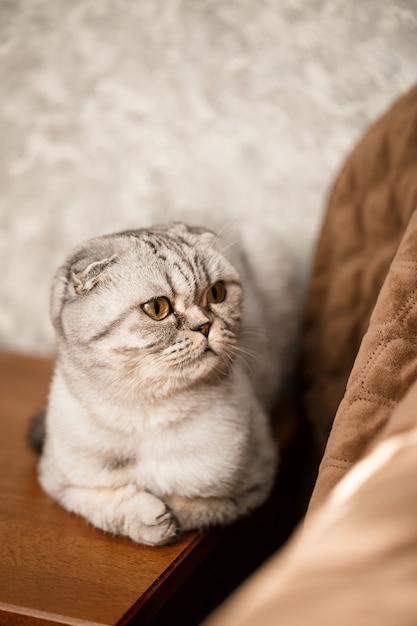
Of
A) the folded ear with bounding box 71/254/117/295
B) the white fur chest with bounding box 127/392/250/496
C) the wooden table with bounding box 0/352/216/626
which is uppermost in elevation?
the folded ear with bounding box 71/254/117/295

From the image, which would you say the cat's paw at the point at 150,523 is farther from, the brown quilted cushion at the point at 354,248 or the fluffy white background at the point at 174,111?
the fluffy white background at the point at 174,111

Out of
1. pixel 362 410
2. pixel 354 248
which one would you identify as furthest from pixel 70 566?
pixel 354 248

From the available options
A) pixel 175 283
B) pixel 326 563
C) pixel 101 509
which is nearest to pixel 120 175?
pixel 175 283

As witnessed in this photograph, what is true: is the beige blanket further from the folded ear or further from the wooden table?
the folded ear

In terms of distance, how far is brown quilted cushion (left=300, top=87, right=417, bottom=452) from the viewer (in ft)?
3.69

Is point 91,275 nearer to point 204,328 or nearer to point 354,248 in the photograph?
point 204,328

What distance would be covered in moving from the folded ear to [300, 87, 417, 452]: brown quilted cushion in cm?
55

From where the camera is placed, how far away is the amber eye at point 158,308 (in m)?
0.90

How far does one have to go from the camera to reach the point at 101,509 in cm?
92

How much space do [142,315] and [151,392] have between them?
4.8 inches

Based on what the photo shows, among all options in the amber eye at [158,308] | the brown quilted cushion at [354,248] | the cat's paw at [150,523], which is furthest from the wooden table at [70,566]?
the brown quilted cushion at [354,248]

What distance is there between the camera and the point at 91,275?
89 cm

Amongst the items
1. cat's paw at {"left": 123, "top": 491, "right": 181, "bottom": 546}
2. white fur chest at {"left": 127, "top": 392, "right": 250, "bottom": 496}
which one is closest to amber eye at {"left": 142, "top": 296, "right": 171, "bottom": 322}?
white fur chest at {"left": 127, "top": 392, "right": 250, "bottom": 496}

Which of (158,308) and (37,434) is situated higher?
(158,308)
